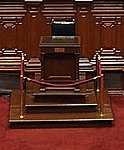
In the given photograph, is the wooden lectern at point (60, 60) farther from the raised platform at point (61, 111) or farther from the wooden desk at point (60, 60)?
the raised platform at point (61, 111)

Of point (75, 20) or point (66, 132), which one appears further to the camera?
point (75, 20)

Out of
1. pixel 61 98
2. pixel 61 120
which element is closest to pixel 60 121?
pixel 61 120

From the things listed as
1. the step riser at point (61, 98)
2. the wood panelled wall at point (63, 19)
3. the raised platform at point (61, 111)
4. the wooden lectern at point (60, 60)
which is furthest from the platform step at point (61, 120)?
the wood panelled wall at point (63, 19)

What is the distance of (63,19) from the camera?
6.57m

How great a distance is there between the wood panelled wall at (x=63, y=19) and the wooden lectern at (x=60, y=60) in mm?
660

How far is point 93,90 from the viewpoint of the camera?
6.20 m

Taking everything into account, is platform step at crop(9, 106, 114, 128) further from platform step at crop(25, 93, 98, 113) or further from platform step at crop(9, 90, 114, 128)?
platform step at crop(25, 93, 98, 113)

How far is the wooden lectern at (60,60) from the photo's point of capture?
5.77 metres

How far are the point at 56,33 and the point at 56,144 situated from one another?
66.0 inches

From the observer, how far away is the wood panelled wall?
256 inches

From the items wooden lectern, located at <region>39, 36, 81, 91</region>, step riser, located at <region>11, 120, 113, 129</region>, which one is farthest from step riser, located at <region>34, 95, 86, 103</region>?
step riser, located at <region>11, 120, 113, 129</region>

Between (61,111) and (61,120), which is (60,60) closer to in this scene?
(61,111)

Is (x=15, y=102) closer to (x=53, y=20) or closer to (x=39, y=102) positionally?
(x=39, y=102)

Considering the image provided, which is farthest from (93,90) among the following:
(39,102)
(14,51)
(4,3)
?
(4,3)
